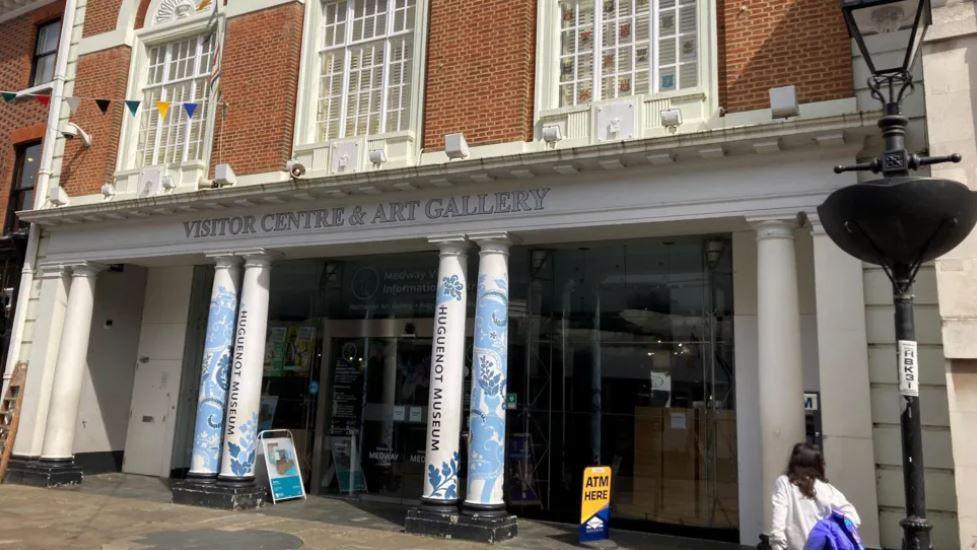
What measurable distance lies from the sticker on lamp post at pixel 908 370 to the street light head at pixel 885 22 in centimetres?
183

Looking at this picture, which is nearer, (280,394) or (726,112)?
(726,112)

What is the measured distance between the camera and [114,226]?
44.9 ft

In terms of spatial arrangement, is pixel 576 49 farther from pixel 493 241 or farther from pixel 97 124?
pixel 97 124

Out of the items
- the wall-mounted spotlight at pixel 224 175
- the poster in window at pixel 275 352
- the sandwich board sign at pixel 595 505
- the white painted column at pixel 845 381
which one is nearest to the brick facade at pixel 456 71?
the wall-mounted spotlight at pixel 224 175

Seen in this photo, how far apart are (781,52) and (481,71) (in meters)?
4.14

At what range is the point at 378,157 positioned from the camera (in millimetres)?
11109

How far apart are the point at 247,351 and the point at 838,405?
8.71 metres

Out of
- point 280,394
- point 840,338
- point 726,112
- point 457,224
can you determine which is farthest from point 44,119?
point 840,338

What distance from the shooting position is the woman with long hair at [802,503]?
496 cm

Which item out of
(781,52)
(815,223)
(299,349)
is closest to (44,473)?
(299,349)

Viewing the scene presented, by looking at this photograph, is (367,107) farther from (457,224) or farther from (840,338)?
(840,338)

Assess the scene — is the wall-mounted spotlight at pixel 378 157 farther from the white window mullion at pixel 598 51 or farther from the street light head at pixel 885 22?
the street light head at pixel 885 22

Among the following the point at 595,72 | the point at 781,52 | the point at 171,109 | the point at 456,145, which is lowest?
the point at 456,145

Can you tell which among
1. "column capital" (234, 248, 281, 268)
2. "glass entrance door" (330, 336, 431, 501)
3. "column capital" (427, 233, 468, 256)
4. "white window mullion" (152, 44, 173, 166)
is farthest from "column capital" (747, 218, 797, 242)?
"white window mullion" (152, 44, 173, 166)
